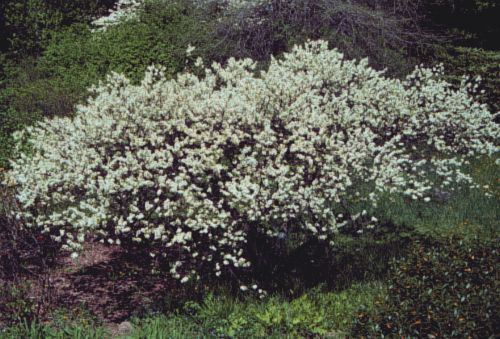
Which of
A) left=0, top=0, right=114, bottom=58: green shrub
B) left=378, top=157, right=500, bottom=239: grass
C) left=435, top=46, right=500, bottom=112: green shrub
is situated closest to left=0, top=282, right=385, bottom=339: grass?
left=378, top=157, right=500, bottom=239: grass

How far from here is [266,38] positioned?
11.2m

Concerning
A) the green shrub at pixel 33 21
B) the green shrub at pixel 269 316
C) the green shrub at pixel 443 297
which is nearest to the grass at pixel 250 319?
the green shrub at pixel 269 316

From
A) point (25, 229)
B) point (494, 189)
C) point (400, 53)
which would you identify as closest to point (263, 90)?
point (25, 229)

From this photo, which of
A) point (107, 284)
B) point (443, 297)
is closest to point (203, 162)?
point (107, 284)

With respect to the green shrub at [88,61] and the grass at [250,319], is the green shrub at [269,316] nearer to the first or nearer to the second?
the grass at [250,319]

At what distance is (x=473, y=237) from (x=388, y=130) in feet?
5.42

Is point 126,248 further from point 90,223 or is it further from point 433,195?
point 433,195

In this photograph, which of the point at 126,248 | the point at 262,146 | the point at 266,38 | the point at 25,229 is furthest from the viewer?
the point at 266,38

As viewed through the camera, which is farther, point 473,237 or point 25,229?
point 25,229

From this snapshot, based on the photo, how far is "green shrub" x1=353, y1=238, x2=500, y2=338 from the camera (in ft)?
13.1

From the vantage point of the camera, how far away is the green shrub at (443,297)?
4.01 metres

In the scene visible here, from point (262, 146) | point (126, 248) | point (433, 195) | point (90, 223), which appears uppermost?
point (262, 146)

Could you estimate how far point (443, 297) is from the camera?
4.31 metres

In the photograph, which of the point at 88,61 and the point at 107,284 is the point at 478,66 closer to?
the point at 88,61
